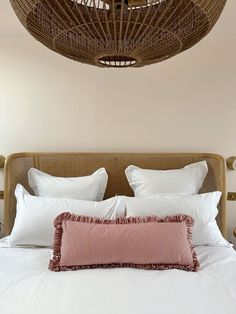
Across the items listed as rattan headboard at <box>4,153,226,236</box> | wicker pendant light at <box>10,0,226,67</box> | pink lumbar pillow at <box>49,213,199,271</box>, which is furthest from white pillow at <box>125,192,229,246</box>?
wicker pendant light at <box>10,0,226,67</box>

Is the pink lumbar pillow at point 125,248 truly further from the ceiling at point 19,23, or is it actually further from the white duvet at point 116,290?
the ceiling at point 19,23

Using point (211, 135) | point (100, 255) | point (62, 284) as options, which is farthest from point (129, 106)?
point (62, 284)

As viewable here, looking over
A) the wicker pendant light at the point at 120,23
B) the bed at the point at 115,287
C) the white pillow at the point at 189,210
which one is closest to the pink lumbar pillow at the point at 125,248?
the bed at the point at 115,287

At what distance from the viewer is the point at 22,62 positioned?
2.56 meters

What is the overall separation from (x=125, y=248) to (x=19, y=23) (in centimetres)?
171

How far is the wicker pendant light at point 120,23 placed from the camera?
902mm

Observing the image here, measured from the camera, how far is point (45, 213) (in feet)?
6.73

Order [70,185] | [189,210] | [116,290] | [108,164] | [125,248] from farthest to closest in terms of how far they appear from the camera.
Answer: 1. [108,164]
2. [70,185]
3. [189,210]
4. [125,248]
5. [116,290]

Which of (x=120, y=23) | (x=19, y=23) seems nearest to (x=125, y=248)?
(x=120, y=23)

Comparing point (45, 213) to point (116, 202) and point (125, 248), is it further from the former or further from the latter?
point (125, 248)

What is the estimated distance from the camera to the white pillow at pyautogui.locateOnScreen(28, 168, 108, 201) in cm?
228

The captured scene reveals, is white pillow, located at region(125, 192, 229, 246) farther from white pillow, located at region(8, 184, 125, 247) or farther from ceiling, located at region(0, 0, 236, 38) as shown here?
ceiling, located at region(0, 0, 236, 38)

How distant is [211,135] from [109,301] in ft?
5.30

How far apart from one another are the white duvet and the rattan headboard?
2.59 ft
